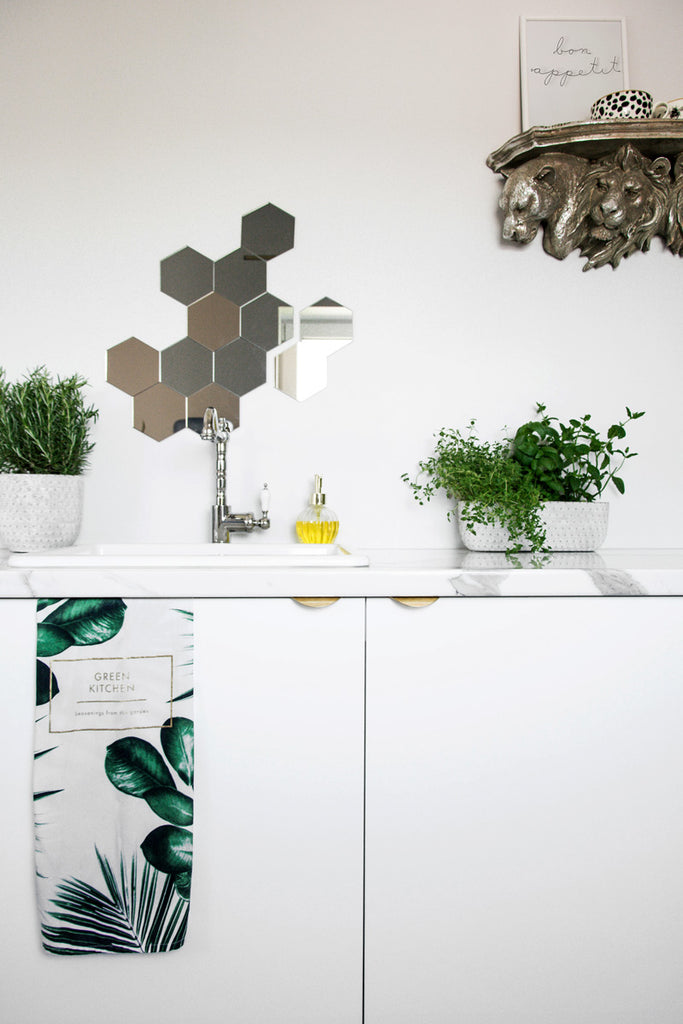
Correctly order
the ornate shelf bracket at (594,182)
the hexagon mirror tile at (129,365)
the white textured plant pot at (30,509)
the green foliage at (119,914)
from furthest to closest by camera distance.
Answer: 1. the hexagon mirror tile at (129,365)
2. the ornate shelf bracket at (594,182)
3. the white textured plant pot at (30,509)
4. the green foliage at (119,914)

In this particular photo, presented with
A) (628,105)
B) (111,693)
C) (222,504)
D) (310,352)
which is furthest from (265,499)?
(628,105)

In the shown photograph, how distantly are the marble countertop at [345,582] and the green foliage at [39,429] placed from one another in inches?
12.4

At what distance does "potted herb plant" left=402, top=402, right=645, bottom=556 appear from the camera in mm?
1244

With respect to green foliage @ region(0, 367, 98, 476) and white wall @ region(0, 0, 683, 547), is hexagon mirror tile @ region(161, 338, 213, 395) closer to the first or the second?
white wall @ region(0, 0, 683, 547)


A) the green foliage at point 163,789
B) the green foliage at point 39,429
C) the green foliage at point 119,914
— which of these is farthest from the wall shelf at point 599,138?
the green foliage at point 119,914

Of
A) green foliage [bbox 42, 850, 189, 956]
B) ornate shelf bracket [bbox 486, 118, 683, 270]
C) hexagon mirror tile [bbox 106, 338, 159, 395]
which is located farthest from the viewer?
hexagon mirror tile [bbox 106, 338, 159, 395]

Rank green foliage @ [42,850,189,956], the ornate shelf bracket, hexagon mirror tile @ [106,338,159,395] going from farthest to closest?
hexagon mirror tile @ [106,338,159,395] < the ornate shelf bracket < green foliage @ [42,850,189,956]

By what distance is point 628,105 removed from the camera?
4.33 feet

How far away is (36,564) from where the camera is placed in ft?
3.20

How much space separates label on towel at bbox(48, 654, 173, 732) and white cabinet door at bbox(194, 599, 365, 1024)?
58 millimetres

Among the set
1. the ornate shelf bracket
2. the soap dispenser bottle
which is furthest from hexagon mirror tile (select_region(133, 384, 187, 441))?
the ornate shelf bracket

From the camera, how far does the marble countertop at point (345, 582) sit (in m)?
0.92

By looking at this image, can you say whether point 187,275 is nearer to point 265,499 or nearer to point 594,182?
point 265,499

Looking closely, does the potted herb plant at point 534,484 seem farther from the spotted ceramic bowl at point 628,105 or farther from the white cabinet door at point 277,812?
the spotted ceramic bowl at point 628,105
